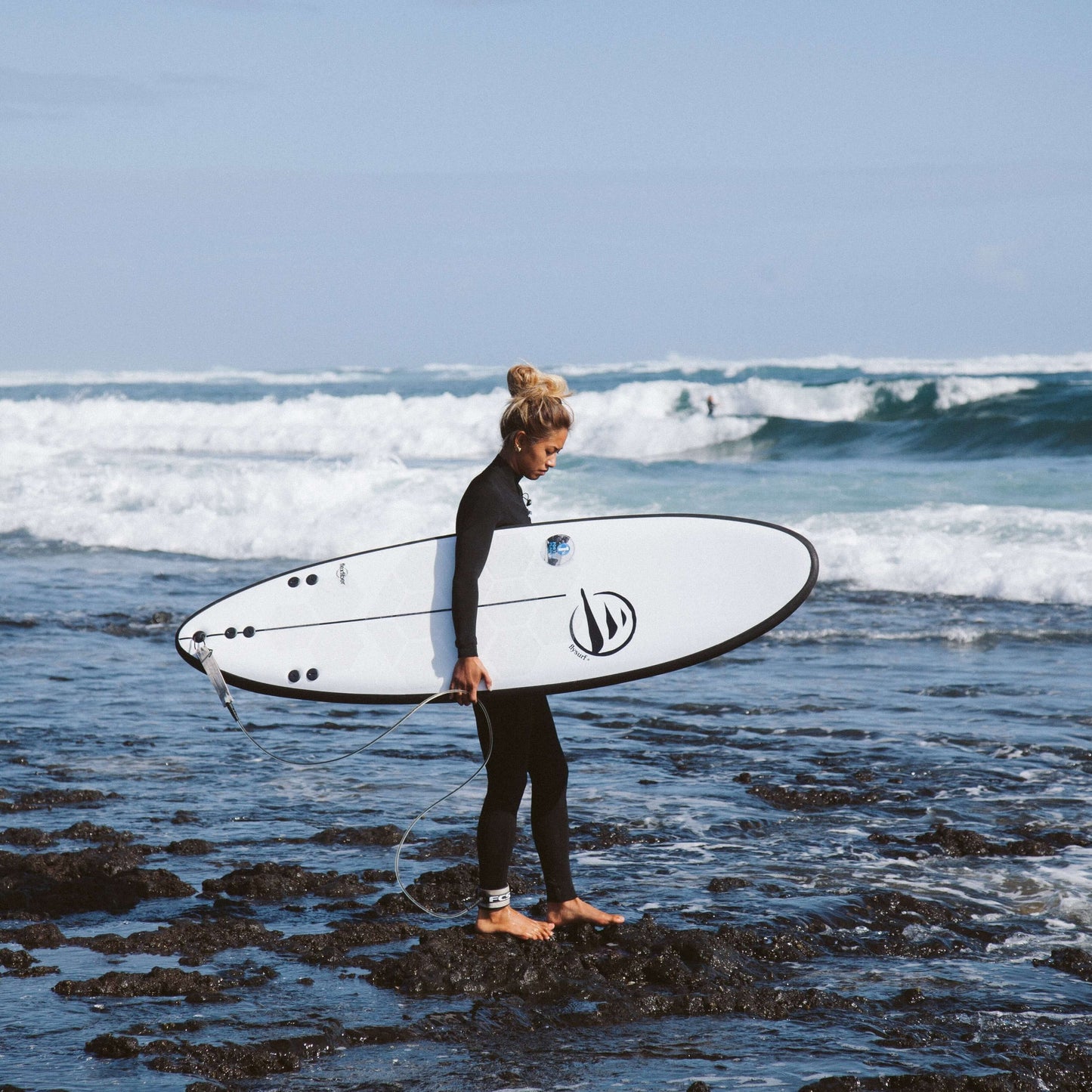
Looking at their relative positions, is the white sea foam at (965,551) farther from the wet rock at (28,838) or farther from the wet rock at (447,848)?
the wet rock at (28,838)

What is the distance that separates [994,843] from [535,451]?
8.12ft

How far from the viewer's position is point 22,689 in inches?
302

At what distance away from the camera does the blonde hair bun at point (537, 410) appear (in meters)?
3.79

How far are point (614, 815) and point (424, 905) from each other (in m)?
1.25

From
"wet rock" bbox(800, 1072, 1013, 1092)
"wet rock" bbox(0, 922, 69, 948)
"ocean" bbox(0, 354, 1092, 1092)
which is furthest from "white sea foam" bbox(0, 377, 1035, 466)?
"wet rock" bbox(800, 1072, 1013, 1092)

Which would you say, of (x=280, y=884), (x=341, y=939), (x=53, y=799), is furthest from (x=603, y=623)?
(x=53, y=799)

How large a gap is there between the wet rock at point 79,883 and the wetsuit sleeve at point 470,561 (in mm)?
1436

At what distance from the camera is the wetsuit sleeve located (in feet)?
12.4

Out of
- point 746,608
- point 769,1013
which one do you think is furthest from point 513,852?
point 769,1013

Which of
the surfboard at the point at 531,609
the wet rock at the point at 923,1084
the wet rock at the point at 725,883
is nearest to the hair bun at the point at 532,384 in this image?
the surfboard at the point at 531,609

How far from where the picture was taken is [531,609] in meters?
4.24

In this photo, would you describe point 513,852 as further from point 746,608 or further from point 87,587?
point 87,587

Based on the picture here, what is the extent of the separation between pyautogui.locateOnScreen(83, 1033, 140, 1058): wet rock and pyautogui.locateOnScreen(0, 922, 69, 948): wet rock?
814 mm

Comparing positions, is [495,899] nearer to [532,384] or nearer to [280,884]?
[280,884]
